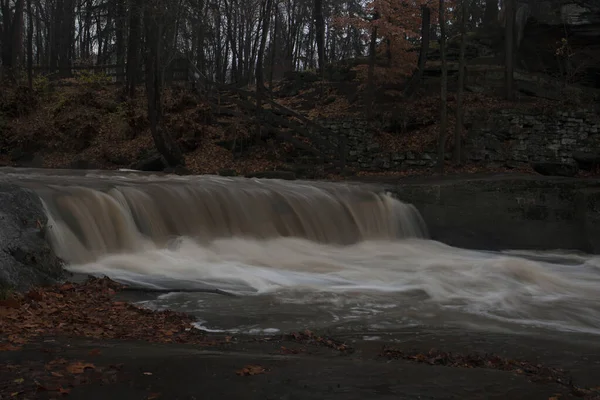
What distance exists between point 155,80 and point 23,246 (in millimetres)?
13954

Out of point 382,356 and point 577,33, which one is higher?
point 577,33

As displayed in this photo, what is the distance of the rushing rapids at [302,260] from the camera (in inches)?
319

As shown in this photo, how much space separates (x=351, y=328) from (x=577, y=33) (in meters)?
26.8

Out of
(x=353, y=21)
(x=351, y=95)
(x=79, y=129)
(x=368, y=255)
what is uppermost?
(x=353, y=21)

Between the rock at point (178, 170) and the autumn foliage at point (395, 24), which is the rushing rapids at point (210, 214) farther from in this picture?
the autumn foliage at point (395, 24)

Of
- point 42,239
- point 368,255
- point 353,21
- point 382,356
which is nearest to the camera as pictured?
point 382,356

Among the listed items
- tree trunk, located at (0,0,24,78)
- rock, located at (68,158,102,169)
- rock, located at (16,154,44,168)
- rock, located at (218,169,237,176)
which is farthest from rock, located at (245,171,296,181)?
tree trunk, located at (0,0,24,78)

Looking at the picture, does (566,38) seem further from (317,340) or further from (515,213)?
(317,340)

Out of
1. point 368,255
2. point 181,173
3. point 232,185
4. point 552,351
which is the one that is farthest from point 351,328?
point 181,173

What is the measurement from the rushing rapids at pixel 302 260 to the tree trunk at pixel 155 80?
6512 mm

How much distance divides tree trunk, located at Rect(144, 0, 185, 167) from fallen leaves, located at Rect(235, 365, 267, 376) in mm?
16916

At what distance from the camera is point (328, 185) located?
17.2m

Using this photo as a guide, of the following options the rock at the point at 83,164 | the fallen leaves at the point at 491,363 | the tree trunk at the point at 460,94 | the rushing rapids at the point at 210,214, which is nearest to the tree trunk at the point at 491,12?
the tree trunk at the point at 460,94

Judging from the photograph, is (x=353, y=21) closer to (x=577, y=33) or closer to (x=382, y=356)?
(x=577, y=33)
